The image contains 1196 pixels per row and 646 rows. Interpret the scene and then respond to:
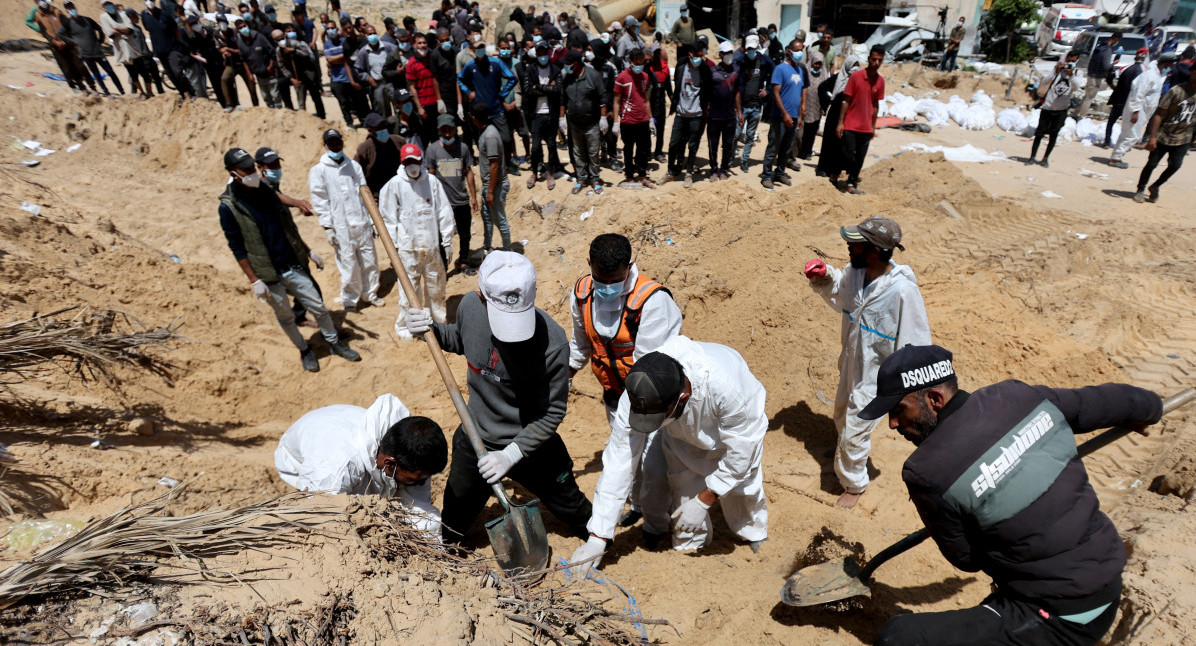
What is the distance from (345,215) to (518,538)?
15.3ft

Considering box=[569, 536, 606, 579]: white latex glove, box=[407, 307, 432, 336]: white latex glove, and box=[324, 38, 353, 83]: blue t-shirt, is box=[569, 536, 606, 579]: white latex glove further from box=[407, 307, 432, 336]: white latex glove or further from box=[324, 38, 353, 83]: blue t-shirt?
box=[324, 38, 353, 83]: blue t-shirt

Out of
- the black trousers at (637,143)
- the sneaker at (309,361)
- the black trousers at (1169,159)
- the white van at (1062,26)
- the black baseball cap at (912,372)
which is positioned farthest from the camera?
the white van at (1062,26)

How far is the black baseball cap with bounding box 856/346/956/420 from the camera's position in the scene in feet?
7.07

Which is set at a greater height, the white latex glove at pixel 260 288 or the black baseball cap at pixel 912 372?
the black baseball cap at pixel 912 372

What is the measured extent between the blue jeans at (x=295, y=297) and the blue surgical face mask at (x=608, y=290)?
3.53 meters

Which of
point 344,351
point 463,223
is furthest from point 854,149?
point 344,351

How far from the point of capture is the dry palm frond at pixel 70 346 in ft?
11.3

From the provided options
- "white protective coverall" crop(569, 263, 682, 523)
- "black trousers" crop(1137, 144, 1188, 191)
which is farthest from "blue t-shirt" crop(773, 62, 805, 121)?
"white protective coverall" crop(569, 263, 682, 523)

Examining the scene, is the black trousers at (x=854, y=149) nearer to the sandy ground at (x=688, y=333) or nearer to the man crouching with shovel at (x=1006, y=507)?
the sandy ground at (x=688, y=333)

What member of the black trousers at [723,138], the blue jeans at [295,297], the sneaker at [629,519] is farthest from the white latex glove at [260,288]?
the black trousers at [723,138]

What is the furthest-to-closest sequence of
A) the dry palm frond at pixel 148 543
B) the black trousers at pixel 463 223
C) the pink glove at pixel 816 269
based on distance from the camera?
the black trousers at pixel 463 223, the pink glove at pixel 816 269, the dry palm frond at pixel 148 543

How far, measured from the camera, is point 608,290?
128 inches

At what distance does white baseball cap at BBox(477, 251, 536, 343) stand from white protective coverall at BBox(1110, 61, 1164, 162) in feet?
40.6

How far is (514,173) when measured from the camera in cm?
980
